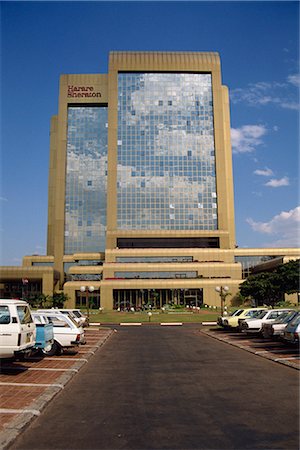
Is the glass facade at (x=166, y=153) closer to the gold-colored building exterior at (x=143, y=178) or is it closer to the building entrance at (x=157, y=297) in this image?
the gold-colored building exterior at (x=143, y=178)

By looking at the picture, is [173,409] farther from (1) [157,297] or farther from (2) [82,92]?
(2) [82,92]

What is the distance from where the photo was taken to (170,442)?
6.10 meters

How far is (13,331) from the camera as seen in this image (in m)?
11.3

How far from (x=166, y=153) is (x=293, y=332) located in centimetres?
8238

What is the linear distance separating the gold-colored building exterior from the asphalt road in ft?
237

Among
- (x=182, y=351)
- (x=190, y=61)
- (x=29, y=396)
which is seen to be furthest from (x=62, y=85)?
(x=29, y=396)

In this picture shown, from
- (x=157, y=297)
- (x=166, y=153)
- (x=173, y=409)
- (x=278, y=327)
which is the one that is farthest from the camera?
(x=166, y=153)

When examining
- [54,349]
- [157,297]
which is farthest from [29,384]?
[157,297]

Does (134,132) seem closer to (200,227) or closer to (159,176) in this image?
(159,176)

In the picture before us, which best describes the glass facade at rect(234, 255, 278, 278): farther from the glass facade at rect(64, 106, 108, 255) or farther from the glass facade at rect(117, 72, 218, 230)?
the glass facade at rect(64, 106, 108, 255)

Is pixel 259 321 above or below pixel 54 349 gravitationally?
above

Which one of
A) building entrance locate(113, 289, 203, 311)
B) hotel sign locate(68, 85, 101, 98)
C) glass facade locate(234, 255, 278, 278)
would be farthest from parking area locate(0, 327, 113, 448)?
hotel sign locate(68, 85, 101, 98)

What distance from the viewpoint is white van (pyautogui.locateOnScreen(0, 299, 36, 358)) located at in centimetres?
1123

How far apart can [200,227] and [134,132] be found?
26438 mm
